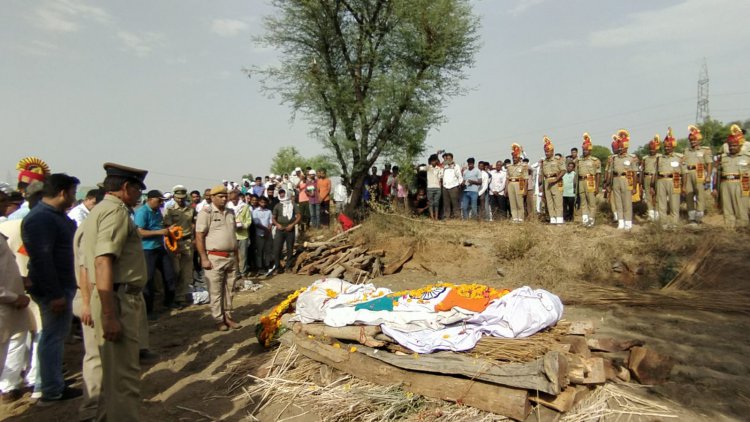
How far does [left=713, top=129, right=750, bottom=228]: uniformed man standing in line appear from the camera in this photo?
956 centimetres

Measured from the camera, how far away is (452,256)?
10.5m

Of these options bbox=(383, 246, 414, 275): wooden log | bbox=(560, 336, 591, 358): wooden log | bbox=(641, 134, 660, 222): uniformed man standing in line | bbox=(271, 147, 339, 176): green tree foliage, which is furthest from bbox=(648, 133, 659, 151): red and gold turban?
bbox=(271, 147, 339, 176): green tree foliage

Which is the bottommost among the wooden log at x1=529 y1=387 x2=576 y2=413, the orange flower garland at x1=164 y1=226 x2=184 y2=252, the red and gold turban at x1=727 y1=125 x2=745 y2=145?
the wooden log at x1=529 y1=387 x2=576 y2=413

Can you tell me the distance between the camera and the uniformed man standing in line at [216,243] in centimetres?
646

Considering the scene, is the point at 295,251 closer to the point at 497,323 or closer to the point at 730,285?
the point at 497,323

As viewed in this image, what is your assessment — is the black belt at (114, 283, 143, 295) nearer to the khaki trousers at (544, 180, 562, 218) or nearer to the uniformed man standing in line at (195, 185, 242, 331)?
the uniformed man standing in line at (195, 185, 242, 331)

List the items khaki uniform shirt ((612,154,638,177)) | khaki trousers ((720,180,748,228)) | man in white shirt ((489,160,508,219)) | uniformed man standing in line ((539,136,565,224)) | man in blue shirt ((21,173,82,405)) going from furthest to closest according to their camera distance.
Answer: man in white shirt ((489,160,508,219))
uniformed man standing in line ((539,136,565,224))
khaki uniform shirt ((612,154,638,177))
khaki trousers ((720,180,748,228))
man in blue shirt ((21,173,82,405))

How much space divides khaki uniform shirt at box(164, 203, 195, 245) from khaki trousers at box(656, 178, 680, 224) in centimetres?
1013

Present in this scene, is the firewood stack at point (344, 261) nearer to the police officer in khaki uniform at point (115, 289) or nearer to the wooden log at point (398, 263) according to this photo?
the wooden log at point (398, 263)

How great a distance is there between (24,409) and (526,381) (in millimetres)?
4721

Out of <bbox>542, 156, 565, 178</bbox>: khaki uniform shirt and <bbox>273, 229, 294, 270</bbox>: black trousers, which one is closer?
<bbox>273, 229, 294, 270</bbox>: black trousers

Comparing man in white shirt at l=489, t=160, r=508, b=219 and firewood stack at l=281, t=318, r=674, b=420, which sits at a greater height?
man in white shirt at l=489, t=160, r=508, b=219

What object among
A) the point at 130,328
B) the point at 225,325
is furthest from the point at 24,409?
the point at 225,325

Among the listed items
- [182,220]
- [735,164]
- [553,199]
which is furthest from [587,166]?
[182,220]
